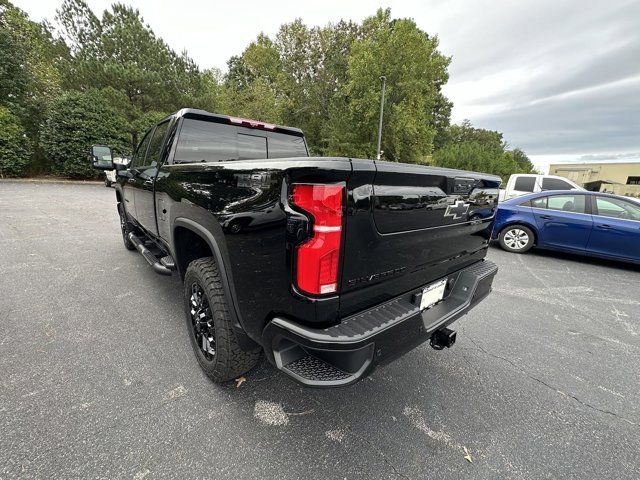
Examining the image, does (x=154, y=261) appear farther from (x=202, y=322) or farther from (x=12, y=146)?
(x=12, y=146)

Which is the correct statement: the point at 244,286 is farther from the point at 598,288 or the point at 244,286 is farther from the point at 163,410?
the point at 598,288

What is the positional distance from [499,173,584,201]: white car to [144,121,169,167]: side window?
31.0ft

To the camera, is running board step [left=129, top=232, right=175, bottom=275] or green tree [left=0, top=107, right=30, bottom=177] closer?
running board step [left=129, top=232, right=175, bottom=275]

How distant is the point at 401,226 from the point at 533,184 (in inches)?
413

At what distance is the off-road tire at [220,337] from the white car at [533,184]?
31.6 feet

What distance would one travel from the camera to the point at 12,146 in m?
14.2

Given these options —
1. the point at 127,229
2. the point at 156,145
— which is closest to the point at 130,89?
the point at 127,229

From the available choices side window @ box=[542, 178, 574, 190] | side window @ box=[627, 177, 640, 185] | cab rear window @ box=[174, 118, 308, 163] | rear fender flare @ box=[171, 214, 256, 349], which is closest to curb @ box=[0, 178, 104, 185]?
cab rear window @ box=[174, 118, 308, 163]

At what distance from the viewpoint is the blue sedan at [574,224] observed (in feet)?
16.6

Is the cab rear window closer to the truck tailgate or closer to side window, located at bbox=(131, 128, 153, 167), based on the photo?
side window, located at bbox=(131, 128, 153, 167)

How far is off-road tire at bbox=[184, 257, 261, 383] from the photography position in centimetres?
182

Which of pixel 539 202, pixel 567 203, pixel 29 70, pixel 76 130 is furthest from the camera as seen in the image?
pixel 29 70

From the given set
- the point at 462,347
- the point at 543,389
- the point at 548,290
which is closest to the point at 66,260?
the point at 462,347

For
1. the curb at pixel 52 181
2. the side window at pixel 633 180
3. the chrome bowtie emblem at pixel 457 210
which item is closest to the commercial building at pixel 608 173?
the side window at pixel 633 180
